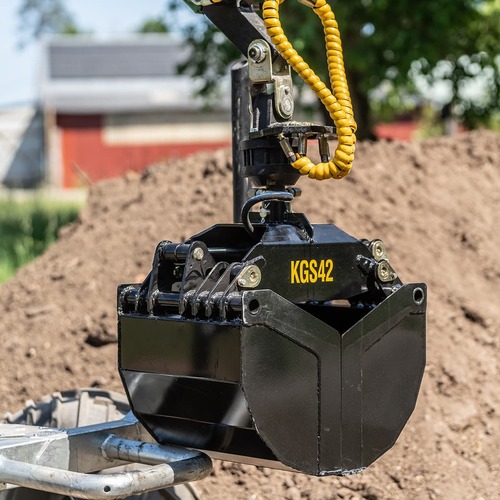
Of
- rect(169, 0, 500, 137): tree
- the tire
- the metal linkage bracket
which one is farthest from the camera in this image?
rect(169, 0, 500, 137): tree

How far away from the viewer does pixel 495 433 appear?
462 cm

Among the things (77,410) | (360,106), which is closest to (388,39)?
(360,106)

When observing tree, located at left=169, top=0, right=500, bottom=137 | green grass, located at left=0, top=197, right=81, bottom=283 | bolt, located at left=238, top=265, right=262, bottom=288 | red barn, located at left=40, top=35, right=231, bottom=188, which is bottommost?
bolt, located at left=238, top=265, right=262, bottom=288

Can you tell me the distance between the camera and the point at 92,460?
3.12 metres

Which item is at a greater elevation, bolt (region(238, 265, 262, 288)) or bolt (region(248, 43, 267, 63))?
bolt (region(248, 43, 267, 63))

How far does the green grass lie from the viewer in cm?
887

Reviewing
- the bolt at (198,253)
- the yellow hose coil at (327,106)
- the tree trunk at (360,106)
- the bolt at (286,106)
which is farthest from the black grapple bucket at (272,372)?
the tree trunk at (360,106)

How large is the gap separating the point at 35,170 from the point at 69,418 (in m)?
29.9

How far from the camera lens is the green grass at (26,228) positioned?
8867 mm

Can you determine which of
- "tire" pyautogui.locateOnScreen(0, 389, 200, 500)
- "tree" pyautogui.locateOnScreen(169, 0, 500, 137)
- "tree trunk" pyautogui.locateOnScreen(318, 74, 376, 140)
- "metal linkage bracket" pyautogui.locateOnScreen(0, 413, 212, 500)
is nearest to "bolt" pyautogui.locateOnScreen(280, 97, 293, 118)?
"metal linkage bracket" pyautogui.locateOnScreen(0, 413, 212, 500)

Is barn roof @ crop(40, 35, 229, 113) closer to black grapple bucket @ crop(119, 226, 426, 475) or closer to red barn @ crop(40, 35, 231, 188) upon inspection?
red barn @ crop(40, 35, 231, 188)

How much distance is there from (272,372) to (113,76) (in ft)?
109

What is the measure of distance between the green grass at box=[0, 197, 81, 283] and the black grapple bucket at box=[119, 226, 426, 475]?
17.4 ft

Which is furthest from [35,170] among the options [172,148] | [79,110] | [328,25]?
[328,25]
